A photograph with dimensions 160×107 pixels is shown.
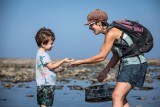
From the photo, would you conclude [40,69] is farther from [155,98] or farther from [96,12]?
[155,98]

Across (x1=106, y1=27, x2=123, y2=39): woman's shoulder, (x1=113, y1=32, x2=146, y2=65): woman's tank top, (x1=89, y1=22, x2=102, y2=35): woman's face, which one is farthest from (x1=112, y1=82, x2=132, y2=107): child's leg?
(x1=89, y1=22, x2=102, y2=35): woman's face

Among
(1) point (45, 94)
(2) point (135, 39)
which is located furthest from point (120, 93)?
(1) point (45, 94)

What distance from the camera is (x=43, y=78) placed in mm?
5590

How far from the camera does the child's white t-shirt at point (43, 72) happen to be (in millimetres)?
5590

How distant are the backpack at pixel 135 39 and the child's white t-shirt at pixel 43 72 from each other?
110 centimetres

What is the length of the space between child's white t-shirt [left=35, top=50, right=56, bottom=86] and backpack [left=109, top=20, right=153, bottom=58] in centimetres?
110

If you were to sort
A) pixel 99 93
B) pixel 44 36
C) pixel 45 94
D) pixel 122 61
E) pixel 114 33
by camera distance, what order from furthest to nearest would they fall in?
pixel 99 93
pixel 44 36
pixel 45 94
pixel 122 61
pixel 114 33

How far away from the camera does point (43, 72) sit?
5617 millimetres

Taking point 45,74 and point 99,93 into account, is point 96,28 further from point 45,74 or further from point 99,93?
point 99,93

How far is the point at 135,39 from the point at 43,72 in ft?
4.82

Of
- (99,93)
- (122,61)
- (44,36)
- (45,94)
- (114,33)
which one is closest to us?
(114,33)

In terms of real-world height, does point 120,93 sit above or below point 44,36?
below

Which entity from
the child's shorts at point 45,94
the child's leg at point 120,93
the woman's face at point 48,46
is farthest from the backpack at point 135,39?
the child's shorts at point 45,94

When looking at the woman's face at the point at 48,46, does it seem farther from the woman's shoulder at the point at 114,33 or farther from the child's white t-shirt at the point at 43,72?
the woman's shoulder at the point at 114,33
